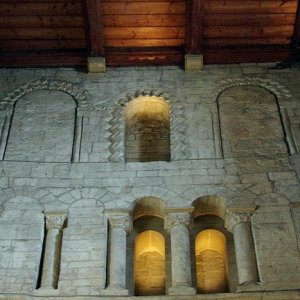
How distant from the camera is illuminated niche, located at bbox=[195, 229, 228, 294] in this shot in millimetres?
8852

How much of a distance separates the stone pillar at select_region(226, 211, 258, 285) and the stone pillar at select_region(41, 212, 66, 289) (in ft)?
8.41

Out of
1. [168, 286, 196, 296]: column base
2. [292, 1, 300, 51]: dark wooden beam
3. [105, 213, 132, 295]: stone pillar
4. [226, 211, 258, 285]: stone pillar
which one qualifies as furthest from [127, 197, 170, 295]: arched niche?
[292, 1, 300, 51]: dark wooden beam

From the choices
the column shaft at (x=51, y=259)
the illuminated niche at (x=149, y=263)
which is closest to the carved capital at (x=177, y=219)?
the illuminated niche at (x=149, y=263)

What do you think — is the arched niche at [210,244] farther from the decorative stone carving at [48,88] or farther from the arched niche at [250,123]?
the decorative stone carving at [48,88]

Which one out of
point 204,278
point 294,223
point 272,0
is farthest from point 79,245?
point 272,0

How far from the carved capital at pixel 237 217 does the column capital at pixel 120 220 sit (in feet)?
4.97

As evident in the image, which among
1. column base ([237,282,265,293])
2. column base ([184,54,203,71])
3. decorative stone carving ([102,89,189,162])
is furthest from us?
column base ([184,54,203,71])

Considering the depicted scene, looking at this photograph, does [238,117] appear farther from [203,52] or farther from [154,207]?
[154,207]

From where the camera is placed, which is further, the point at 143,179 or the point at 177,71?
the point at 177,71

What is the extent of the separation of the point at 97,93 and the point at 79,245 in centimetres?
346

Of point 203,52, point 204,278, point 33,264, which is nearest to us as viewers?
point 33,264

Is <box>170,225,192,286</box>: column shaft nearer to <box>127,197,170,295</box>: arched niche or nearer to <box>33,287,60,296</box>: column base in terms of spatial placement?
<box>127,197,170,295</box>: arched niche

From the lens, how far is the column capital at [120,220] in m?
8.70

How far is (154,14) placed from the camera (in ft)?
34.9
